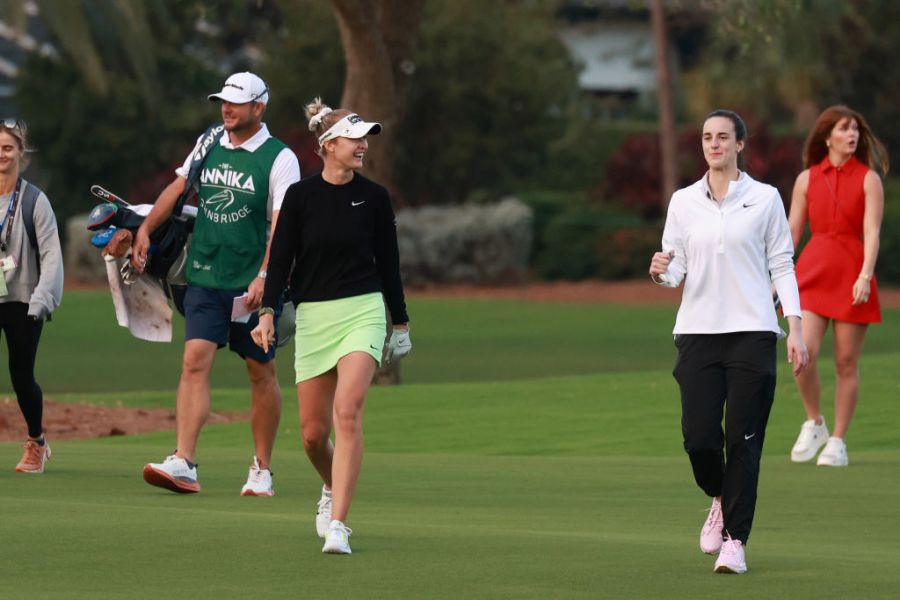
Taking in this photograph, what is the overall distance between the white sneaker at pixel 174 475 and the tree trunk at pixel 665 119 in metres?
27.4

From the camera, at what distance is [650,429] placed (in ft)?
52.0

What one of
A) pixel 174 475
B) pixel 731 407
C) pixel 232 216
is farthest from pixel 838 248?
pixel 731 407

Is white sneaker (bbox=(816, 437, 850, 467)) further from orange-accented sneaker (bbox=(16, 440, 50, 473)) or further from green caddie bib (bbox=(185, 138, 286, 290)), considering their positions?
orange-accented sneaker (bbox=(16, 440, 50, 473))

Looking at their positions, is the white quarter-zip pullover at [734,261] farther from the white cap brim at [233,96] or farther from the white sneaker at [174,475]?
the white sneaker at [174,475]

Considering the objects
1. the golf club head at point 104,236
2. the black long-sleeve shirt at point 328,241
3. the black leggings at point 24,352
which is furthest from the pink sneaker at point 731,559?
the black leggings at point 24,352

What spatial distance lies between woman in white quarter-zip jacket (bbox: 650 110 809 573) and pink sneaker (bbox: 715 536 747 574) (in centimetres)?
5

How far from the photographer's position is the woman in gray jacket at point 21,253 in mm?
11352

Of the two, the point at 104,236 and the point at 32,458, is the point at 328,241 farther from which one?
the point at 32,458

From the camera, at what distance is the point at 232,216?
1065 centimetres

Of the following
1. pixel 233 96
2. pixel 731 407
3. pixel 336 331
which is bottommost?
pixel 731 407

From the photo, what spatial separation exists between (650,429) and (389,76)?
19.6 feet

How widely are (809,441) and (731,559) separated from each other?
511 centimetres

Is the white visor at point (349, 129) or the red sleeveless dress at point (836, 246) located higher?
the white visor at point (349, 129)

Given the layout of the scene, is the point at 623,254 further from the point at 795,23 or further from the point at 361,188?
the point at 361,188
